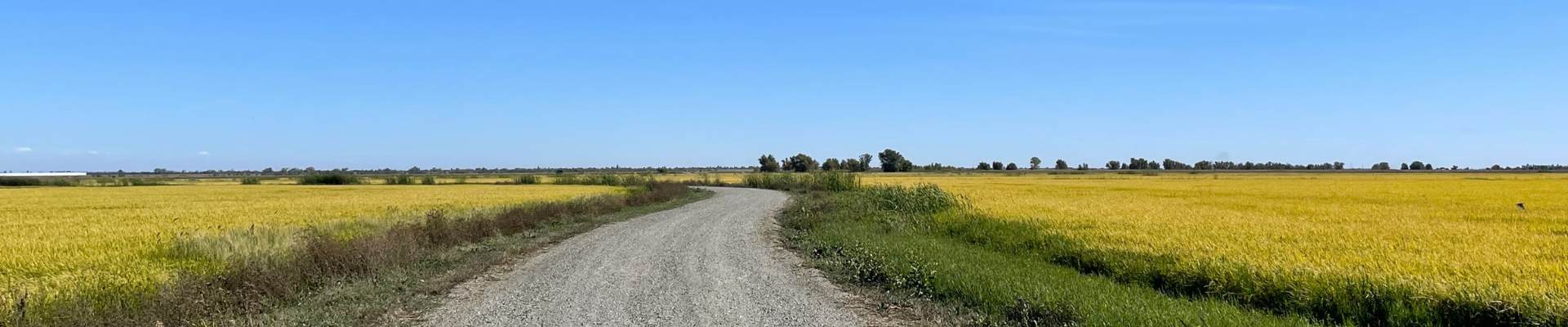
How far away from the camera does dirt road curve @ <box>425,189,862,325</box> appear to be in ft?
25.3

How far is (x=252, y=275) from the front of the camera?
29.1ft

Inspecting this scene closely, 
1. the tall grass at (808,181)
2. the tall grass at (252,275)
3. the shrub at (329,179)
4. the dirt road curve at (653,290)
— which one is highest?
the shrub at (329,179)

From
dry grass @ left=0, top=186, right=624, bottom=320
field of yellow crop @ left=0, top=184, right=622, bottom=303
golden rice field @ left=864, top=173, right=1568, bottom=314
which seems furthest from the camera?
field of yellow crop @ left=0, top=184, right=622, bottom=303

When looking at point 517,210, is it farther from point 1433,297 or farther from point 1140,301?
point 1433,297

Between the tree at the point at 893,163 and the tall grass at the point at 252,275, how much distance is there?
154648 mm

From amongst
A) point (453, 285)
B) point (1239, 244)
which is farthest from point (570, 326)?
point (1239, 244)

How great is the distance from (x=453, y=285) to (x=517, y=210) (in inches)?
498

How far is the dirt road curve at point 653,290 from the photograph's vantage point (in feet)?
25.3

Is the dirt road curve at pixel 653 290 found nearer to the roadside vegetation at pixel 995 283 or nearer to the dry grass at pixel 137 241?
the roadside vegetation at pixel 995 283

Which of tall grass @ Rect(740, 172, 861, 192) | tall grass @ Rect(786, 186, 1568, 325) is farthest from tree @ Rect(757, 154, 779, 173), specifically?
tall grass @ Rect(786, 186, 1568, 325)

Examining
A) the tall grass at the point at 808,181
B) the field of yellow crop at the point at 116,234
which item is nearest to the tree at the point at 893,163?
the tall grass at the point at 808,181

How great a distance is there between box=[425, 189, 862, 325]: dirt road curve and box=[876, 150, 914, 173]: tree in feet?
510

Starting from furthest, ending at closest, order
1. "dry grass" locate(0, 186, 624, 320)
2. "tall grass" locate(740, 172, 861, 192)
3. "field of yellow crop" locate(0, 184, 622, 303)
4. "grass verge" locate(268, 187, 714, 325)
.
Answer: "tall grass" locate(740, 172, 861, 192), "field of yellow crop" locate(0, 184, 622, 303), "dry grass" locate(0, 186, 624, 320), "grass verge" locate(268, 187, 714, 325)

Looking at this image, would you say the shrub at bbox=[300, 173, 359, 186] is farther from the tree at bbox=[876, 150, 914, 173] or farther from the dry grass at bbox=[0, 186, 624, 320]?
the tree at bbox=[876, 150, 914, 173]
